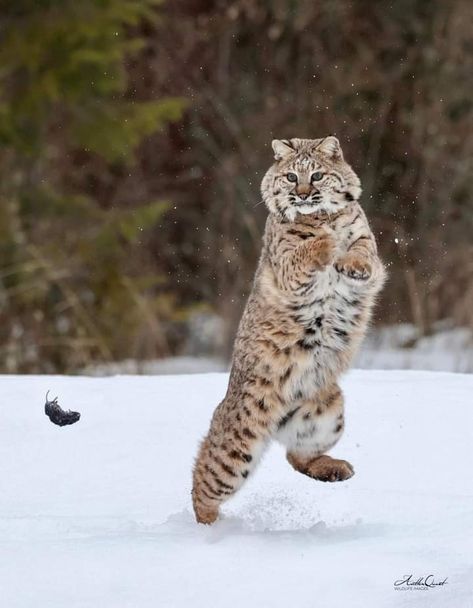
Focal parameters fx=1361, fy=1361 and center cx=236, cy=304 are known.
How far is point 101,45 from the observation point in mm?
9086

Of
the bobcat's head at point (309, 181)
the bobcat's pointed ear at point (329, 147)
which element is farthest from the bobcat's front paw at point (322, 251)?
the bobcat's pointed ear at point (329, 147)

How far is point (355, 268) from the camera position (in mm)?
4340

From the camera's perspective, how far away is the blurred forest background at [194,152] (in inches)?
354

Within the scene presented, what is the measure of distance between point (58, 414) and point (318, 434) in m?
1.08

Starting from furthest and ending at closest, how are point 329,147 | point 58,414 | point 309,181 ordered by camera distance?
point 58,414
point 329,147
point 309,181

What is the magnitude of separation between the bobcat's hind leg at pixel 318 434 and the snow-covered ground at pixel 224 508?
14 centimetres

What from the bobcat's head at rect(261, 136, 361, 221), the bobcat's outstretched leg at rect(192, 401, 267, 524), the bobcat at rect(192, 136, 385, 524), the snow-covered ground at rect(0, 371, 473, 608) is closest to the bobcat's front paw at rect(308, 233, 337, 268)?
the bobcat at rect(192, 136, 385, 524)

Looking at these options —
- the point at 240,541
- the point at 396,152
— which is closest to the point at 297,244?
the point at 240,541

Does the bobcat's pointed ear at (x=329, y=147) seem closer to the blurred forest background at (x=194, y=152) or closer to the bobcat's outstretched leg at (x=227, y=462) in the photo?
the bobcat's outstretched leg at (x=227, y=462)

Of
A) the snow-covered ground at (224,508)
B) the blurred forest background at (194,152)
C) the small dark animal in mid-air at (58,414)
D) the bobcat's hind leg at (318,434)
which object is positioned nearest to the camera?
the snow-covered ground at (224,508)

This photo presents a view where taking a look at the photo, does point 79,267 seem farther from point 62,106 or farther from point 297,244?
point 297,244

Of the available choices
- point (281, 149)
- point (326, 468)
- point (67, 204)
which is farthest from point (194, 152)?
point (326, 468)

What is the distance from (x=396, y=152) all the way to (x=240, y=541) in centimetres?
738

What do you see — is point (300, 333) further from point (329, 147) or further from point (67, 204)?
point (67, 204)
